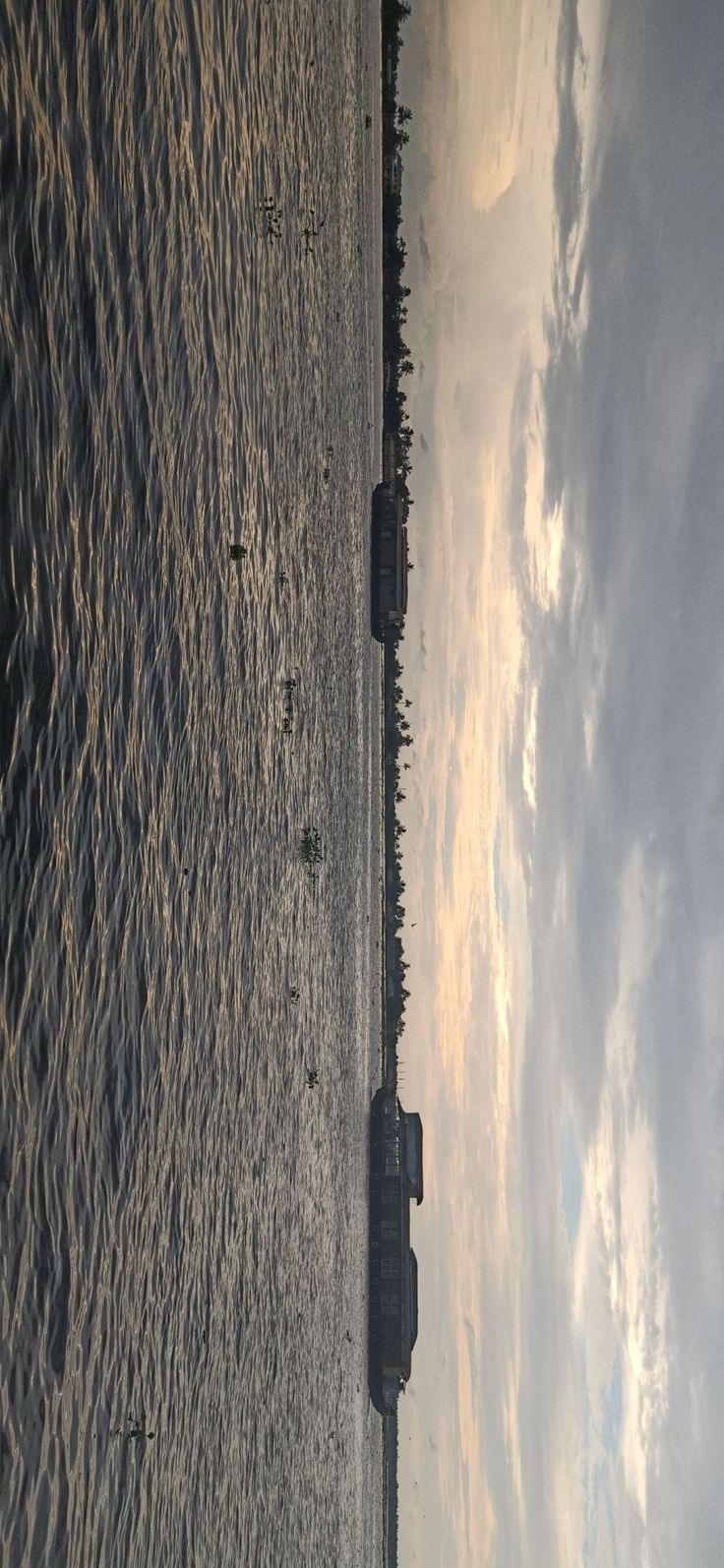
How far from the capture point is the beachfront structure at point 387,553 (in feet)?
131

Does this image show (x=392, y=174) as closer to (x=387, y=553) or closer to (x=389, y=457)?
(x=389, y=457)

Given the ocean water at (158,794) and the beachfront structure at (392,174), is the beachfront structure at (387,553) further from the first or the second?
the beachfront structure at (392,174)

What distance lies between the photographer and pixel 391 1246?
39.2 m

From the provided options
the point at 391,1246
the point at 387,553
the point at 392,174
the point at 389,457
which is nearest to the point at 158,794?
the point at 387,553

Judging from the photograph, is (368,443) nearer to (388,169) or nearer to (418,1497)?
(388,169)

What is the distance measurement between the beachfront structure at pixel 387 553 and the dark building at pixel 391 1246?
18.8m

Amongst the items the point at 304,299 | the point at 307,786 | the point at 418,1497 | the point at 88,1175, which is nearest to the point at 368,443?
the point at 304,299

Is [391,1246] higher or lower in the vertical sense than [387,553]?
lower

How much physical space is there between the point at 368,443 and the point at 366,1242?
94.0 feet

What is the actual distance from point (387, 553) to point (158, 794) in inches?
1115

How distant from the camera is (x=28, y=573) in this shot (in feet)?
33.3

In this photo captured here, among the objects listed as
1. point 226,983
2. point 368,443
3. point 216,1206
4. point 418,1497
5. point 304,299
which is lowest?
point 418,1497

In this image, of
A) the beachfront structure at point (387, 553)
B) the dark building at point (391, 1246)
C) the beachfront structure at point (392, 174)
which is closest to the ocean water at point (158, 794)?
the dark building at point (391, 1246)

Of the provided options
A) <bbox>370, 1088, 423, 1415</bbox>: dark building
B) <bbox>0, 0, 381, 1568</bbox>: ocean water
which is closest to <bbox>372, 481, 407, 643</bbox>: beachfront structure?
<bbox>0, 0, 381, 1568</bbox>: ocean water
